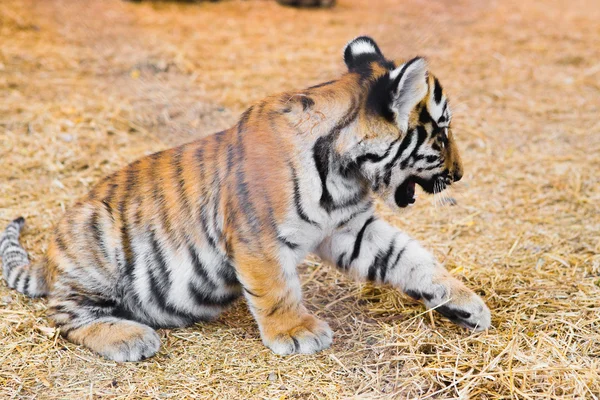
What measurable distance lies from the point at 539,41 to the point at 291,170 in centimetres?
609

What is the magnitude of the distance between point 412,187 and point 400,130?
42cm

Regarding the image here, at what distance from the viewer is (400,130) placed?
3.01 m

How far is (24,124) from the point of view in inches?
223

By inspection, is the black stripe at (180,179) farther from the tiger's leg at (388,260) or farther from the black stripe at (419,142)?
the black stripe at (419,142)

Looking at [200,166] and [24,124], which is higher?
[200,166]

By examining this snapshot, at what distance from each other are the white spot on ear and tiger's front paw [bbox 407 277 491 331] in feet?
3.87

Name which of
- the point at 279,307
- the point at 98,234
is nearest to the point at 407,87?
the point at 279,307

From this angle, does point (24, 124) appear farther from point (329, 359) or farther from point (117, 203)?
point (329, 359)

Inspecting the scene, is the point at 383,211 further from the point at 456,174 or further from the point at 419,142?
the point at 419,142

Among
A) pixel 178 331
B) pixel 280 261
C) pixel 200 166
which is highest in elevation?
pixel 200 166

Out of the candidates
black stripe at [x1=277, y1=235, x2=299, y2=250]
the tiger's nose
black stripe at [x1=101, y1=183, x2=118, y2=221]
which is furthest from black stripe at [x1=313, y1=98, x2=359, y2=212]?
black stripe at [x1=101, y1=183, x2=118, y2=221]

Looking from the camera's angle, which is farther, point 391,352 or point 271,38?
point 271,38

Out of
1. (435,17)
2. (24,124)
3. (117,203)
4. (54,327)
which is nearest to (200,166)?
(117,203)

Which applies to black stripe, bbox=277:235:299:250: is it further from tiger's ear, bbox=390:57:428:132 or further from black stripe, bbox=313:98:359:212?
tiger's ear, bbox=390:57:428:132
